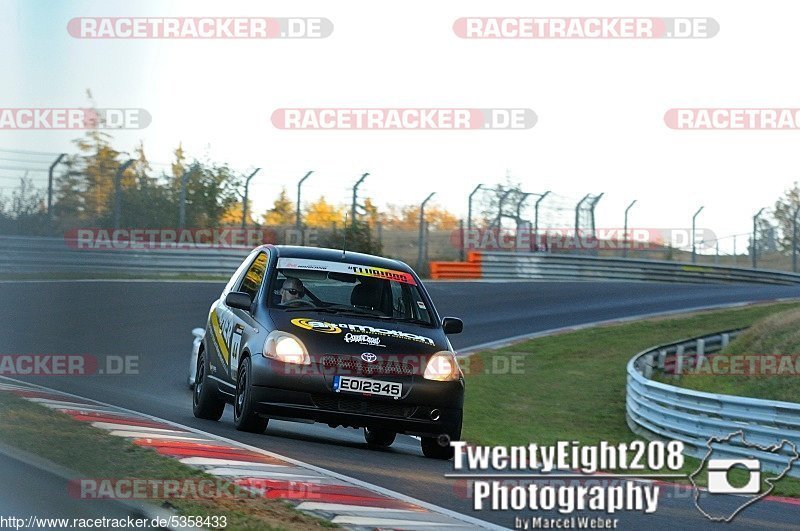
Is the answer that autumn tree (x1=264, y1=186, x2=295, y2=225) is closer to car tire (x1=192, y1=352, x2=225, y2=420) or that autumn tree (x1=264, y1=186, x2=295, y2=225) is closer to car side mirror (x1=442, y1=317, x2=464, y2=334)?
car tire (x1=192, y1=352, x2=225, y2=420)

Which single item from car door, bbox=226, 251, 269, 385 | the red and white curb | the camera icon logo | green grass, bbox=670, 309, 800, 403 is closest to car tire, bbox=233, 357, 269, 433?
car door, bbox=226, 251, 269, 385

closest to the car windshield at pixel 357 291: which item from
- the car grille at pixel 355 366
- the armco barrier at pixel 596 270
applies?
the car grille at pixel 355 366

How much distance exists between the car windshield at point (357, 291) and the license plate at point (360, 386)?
790mm

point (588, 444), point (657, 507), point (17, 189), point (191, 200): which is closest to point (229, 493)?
point (657, 507)

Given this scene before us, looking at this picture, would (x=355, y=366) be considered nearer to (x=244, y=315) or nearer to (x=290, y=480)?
(x=244, y=315)

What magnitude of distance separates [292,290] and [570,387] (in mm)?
9912

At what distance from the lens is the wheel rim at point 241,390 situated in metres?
9.08

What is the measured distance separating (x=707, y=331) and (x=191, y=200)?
12126 mm

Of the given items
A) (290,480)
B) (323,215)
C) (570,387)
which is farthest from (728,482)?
(323,215)

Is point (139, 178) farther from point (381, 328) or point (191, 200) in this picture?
point (381, 328)

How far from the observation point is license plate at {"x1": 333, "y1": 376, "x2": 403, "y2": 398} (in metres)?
8.70

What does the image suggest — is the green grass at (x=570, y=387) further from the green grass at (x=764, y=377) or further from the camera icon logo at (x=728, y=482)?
the green grass at (x=764, y=377)

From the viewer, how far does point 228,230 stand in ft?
98.8

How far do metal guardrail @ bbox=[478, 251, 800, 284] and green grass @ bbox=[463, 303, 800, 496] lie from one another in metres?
6.93
